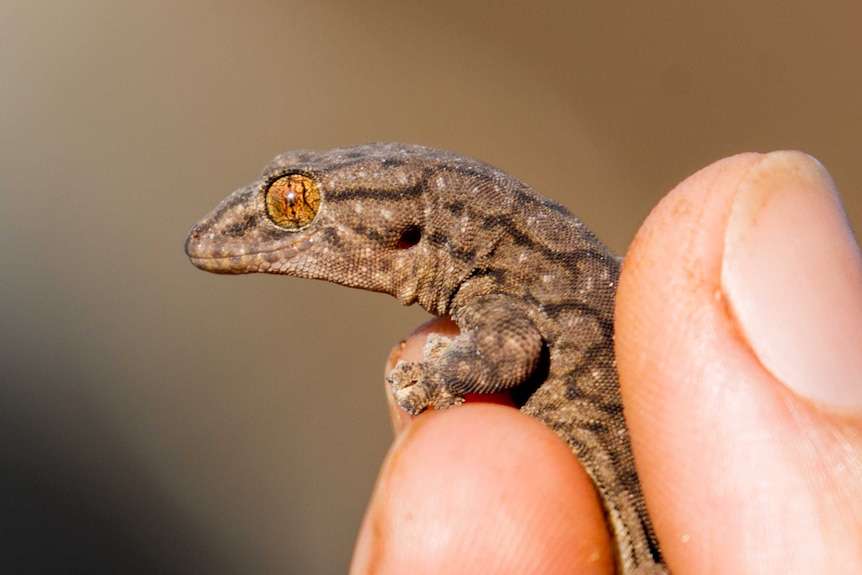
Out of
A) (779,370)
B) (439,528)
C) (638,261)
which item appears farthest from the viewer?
(439,528)

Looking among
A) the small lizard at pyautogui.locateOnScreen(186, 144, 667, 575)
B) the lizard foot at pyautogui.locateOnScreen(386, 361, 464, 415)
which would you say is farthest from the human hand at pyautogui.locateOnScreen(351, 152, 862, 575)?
the small lizard at pyautogui.locateOnScreen(186, 144, 667, 575)

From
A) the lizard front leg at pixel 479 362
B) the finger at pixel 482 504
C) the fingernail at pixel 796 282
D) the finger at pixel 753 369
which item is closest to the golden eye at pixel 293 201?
the lizard front leg at pixel 479 362

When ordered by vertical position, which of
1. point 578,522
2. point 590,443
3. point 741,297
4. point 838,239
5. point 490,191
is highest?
point 490,191

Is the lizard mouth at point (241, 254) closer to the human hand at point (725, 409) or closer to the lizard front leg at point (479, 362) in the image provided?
the lizard front leg at point (479, 362)

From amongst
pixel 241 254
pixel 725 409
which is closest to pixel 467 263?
pixel 241 254

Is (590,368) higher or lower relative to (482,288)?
lower

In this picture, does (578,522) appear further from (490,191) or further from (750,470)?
(490,191)

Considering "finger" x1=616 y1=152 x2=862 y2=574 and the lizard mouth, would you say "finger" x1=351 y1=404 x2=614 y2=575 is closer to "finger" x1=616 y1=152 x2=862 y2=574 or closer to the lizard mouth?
"finger" x1=616 y1=152 x2=862 y2=574

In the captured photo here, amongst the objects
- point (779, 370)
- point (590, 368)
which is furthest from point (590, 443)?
point (779, 370)
